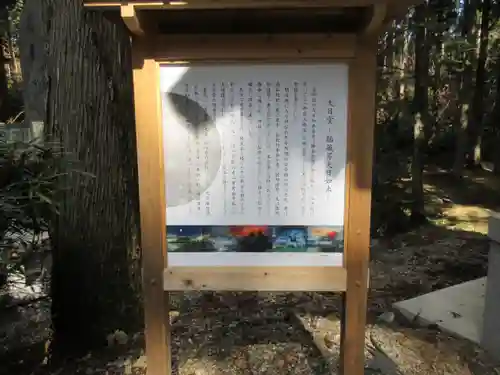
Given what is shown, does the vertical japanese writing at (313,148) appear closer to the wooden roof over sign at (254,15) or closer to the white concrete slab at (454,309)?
the wooden roof over sign at (254,15)

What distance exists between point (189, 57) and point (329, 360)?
2284mm

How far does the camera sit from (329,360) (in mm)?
3490

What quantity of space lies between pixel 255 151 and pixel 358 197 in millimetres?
554

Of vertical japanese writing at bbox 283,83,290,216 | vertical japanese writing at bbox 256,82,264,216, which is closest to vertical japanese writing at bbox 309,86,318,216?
vertical japanese writing at bbox 283,83,290,216

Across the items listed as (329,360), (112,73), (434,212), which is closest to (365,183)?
(329,360)

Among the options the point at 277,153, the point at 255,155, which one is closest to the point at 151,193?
the point at 255,155

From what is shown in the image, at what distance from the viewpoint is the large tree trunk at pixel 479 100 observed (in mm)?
10477

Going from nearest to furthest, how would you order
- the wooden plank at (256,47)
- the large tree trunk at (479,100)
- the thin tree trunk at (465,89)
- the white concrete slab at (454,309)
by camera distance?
the wooden plank at (256,47) → the white concrete slab at (454,309) → the large tree trunk at (479,100) → the thin tree trunk at (465,89)

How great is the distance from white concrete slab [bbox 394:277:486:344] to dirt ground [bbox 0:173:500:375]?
0.43 feet

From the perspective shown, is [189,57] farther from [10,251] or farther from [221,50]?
[10,251]

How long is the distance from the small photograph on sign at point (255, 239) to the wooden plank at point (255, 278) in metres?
0.09

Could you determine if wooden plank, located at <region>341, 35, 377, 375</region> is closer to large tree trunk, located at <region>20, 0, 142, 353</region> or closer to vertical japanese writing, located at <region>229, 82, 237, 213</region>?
vertical japanese writing, located at <region>229, 82, 237, 213</region>

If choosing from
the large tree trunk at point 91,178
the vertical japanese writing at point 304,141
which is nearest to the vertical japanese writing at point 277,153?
the vertical japanese writing at point 304,141

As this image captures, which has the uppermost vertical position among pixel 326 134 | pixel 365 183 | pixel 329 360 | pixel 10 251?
pixel 326 134
